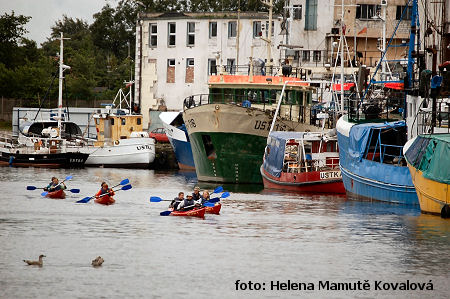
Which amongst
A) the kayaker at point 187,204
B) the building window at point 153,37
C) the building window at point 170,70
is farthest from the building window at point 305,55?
the kayaker at point 187,204

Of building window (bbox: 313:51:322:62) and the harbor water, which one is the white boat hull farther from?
the harbor water

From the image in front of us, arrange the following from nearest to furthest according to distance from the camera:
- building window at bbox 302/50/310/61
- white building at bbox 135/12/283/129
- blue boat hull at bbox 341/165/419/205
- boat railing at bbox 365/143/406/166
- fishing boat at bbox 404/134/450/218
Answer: fishing boat at bbox 404/134/450/218
blue boat hull at bbox 341/165/419/205
boat railing at bbox 365/143/406/166
building window at bbox 302/50/310/61
white building at bbox 135/12/283/129

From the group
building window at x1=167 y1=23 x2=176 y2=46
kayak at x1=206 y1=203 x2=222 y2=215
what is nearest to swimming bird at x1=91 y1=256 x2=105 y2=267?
kayak at x1=206 y1=203 x2=222 y2=215

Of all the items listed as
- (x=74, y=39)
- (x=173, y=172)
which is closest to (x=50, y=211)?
(x=173, y=172)

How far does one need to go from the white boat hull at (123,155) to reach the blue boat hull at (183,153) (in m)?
1.98

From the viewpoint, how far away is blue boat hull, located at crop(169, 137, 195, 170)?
7090 cm

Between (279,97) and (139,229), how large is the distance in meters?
23.1

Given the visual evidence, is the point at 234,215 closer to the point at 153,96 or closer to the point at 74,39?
the point at 153,96

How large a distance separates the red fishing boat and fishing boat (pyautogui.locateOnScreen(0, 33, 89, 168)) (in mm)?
20888

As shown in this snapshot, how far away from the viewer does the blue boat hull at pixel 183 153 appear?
2791 inches

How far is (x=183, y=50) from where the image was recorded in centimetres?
8562

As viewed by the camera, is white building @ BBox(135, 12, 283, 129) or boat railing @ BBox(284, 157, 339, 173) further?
white building @ BBox(135, 12, 283, 129)

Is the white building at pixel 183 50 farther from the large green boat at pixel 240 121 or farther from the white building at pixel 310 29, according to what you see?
the large green boat at pixel 240 121

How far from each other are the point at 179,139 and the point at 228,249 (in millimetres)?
37449
